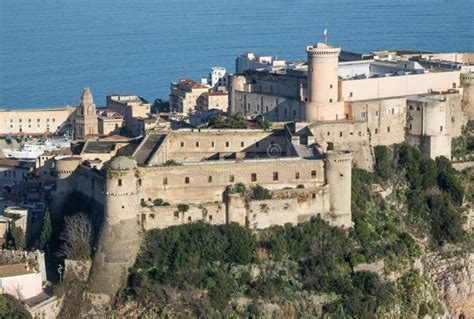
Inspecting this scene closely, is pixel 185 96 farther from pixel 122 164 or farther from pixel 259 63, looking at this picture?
pixel 122 164

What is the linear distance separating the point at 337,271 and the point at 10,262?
999 centimetres

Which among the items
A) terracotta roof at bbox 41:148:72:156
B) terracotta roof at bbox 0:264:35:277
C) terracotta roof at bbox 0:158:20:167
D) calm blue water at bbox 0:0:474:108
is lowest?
terracotta roof at bbox 0:264:35:277

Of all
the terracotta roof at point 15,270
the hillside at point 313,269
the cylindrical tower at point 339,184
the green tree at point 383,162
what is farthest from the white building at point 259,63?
the terracotta roof at point 15,270

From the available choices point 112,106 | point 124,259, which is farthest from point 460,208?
point 112,106

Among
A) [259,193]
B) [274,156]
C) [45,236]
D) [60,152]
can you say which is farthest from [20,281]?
[60,152]

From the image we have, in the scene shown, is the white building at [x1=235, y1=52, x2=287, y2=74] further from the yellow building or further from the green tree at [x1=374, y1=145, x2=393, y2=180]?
the yellow building

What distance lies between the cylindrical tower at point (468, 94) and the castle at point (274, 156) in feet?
0.13

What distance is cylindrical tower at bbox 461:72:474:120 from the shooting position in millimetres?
45344

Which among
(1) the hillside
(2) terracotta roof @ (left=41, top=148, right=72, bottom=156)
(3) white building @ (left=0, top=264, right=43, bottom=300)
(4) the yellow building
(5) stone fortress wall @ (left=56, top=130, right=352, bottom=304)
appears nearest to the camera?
(3) white building @ (left=0, top=264, right=43, bottom=300)

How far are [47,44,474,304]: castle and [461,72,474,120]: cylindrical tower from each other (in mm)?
39

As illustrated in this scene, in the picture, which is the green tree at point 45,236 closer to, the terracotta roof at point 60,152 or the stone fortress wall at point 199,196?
the stone fortress wall at point 199,196

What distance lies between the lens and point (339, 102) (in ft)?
139

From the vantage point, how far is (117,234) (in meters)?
35.0

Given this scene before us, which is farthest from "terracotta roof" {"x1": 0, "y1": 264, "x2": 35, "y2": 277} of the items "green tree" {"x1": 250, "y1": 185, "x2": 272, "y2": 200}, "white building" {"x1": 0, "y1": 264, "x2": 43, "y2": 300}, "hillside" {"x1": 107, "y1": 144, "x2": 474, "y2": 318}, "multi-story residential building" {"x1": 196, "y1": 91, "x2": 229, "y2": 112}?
"multi-story residential building" {"x1": 196, "y1": 91, "x2": 229, "y2": 112}
